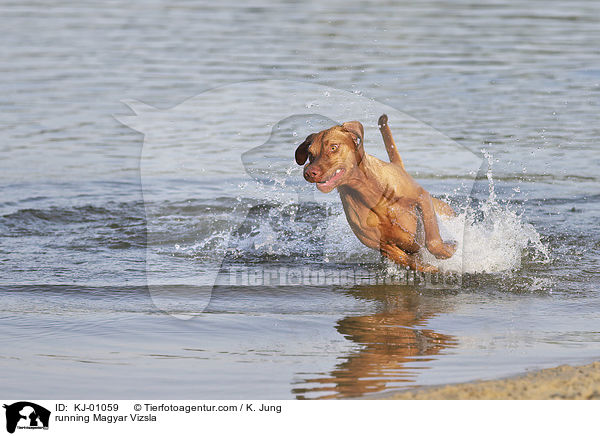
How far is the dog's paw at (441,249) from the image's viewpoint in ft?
19.8

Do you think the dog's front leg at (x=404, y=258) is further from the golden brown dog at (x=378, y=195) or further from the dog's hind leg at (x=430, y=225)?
the dog's hind leg at (x=430, y=225)

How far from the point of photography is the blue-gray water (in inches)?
183

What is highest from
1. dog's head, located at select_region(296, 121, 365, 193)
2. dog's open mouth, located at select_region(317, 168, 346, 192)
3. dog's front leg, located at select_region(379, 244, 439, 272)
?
dog's head, located at select_region(296, 121, 365, 193)

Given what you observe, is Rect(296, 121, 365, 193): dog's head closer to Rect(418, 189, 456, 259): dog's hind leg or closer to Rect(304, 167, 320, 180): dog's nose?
Rect(304, 167, 320, 180): dog's nose

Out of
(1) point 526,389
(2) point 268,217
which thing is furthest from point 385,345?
(2) point 268,217

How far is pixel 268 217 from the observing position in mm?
8281

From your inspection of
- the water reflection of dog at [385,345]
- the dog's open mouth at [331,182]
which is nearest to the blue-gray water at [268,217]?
the water reflection of dog at [385,345]

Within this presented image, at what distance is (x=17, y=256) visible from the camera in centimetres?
710

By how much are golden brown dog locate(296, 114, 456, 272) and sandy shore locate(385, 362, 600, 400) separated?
1900 mm

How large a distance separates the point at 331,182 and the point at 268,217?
112 inches
